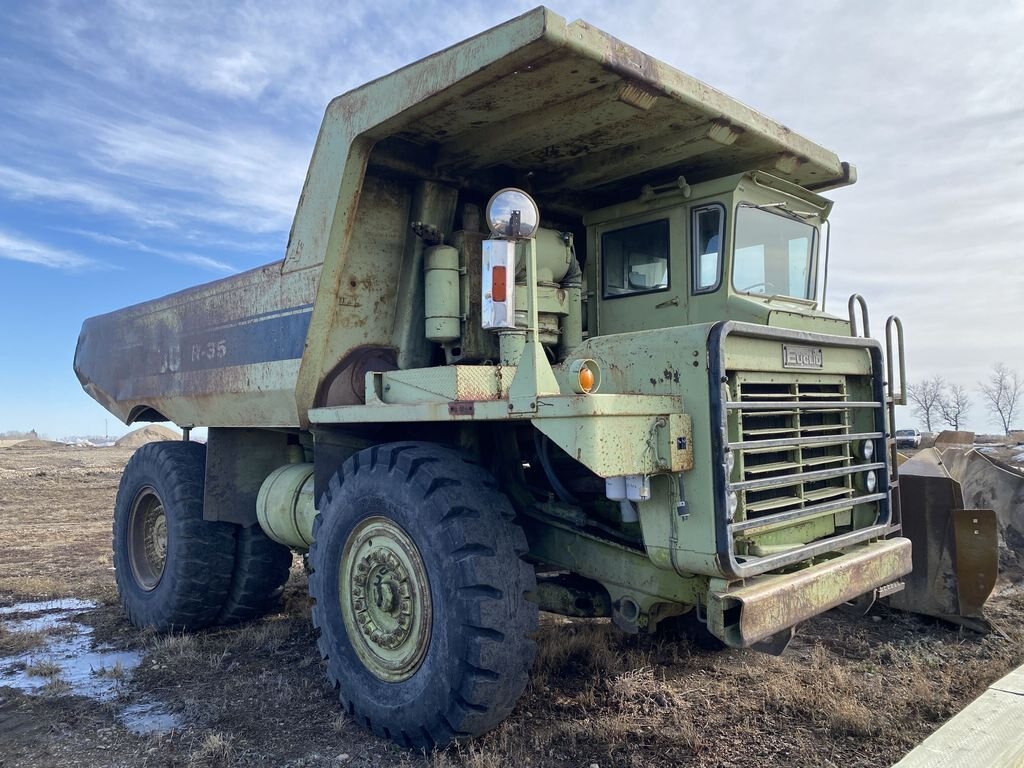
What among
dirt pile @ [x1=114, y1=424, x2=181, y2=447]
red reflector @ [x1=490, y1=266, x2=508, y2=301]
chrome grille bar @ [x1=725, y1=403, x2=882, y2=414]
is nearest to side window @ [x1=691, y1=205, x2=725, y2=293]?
chrome grille bar @ [x1=725, y1=403, x2=882, y2=414]

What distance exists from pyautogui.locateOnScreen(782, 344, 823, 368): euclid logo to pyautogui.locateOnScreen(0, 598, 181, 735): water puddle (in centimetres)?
373

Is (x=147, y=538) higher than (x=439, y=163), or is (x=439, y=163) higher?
(x=439, y=163)

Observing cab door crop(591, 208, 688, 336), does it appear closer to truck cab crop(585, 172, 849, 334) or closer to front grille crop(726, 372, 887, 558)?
truck cab crop(585, 172, 849, 334)

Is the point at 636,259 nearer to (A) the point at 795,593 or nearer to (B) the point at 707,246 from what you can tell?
(B) the point at 707,246

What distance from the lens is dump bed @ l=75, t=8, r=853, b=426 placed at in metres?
3.75

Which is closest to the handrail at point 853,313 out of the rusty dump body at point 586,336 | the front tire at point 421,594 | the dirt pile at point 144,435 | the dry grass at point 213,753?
the rusty dump body at point 586,336

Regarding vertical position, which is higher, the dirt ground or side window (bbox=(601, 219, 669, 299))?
side window (bbox=(601, 219, 669, 299))

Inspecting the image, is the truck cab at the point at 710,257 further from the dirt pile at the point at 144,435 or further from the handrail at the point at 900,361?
the dirt pile at the point at 144,435

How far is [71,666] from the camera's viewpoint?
528 centimetres

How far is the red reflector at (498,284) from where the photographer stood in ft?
10.8

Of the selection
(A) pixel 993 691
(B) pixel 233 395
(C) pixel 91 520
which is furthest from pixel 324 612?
(C) pixel 91 520

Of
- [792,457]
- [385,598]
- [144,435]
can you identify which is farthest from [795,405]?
[144,435]

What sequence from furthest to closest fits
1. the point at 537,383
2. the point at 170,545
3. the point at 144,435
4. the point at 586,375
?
the point at 144,435 → the point at 170,545 → the point at 537,383 → the point at 586,375

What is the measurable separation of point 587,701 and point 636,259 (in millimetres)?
2734
